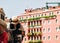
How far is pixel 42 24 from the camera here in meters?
40.1

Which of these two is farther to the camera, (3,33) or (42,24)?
(42,24)

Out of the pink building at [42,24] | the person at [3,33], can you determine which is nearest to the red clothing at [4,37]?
the person at [3,33]

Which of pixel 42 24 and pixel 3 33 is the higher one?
pixel 3 33

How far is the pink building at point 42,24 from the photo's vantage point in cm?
3900

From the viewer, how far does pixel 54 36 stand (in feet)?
128

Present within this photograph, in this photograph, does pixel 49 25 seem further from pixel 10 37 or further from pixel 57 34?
pixel 10 37

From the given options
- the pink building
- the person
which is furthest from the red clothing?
the pink building

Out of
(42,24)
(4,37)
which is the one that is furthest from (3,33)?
(42,24)

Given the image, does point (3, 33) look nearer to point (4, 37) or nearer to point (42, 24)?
point (4, 37)

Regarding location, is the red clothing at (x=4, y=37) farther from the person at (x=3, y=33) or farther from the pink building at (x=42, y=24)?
the pink building at (x=42, y=24)

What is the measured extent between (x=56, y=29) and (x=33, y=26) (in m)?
3.66

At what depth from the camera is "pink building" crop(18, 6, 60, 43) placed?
128ft

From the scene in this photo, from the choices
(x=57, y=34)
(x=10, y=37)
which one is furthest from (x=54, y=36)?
(x=10, y=37)

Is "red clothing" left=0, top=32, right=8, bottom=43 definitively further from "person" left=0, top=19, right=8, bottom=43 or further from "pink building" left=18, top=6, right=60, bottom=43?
"pink building" left=18, top=6, right=60, bottom=43
